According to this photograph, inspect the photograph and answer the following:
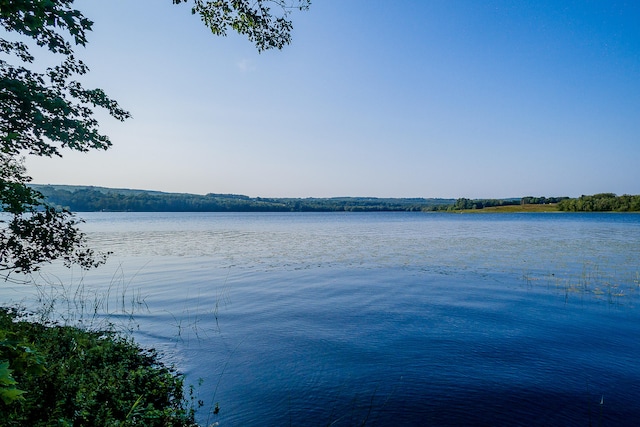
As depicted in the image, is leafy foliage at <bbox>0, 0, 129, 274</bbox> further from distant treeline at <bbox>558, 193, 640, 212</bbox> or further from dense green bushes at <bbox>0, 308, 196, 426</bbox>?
distant treeline at <bbox>558, 193, 640, 212</bbox>

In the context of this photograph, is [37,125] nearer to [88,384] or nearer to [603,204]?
[88,384]

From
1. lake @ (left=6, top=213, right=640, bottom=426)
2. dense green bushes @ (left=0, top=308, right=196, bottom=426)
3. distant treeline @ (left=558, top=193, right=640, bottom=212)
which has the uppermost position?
distant treeline @ (left=558, top=193, right=640, bottom=212)

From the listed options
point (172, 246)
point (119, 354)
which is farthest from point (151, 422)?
point (172, 246)

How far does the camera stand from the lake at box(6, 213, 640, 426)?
32.2 ft

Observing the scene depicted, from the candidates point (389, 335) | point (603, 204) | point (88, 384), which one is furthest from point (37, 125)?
point (603, 204)

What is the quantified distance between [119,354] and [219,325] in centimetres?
545

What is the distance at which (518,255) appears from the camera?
36.5 m

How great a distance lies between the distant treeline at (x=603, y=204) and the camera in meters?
148

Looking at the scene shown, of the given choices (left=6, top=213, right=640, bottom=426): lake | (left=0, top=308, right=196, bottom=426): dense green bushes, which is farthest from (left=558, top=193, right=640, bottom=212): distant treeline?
(left=0, top=308, right=196, bottom=426): dense green bushes

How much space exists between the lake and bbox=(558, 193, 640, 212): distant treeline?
508 ft

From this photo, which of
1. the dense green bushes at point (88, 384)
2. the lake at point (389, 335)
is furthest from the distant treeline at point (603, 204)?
the dense green bushes at point (88, 384)

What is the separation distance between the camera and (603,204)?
15950 cm

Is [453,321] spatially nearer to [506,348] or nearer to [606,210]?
[506,348]

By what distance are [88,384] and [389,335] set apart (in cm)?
1084
